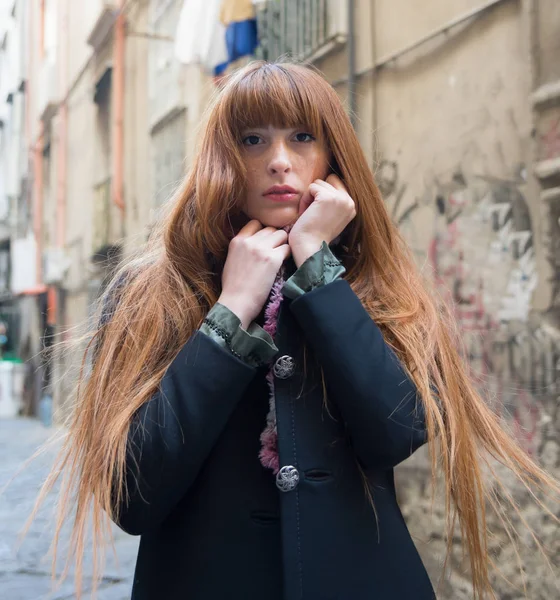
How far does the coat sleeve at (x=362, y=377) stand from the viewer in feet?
3.99

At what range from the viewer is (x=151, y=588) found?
1.31 meters

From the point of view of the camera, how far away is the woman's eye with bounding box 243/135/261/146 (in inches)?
56.4

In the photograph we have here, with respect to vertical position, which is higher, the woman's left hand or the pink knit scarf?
the woman's left hand

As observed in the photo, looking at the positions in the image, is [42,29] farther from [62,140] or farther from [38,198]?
[38,198]

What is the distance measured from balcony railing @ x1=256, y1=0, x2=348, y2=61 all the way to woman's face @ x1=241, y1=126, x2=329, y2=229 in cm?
295

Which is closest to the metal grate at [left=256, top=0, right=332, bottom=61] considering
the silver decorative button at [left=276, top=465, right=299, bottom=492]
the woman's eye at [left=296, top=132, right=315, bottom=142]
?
the woman's eye at [left=296, top=132, right=315, bottom=142]

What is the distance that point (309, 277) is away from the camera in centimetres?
130

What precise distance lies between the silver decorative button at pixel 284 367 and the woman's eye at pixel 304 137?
454 millimetres

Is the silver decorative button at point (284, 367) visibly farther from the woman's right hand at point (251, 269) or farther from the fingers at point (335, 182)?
the fingers at point (335, 182)

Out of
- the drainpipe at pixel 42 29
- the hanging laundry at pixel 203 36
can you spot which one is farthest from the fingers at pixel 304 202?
the drainpipe at pixel 42 29

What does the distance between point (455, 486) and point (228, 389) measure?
0.50m

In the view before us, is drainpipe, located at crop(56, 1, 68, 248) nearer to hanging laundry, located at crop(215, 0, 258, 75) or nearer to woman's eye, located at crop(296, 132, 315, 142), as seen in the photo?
hanging laundry, located at crop(215, 0, 258, 75)

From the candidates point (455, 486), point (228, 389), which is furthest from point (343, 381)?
point (455, 486)

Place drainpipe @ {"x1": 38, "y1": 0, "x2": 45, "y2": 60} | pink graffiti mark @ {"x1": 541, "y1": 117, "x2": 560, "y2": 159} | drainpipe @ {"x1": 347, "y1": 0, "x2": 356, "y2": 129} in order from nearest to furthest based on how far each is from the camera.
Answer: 1. pink graffiti mark @ {"x1": 541, "y1": 117, "x2": 560, "y2": 159}
2. drainpipe @ {"x1": 347, "y1": 0, "x2": 356, "y2": 129}
3. drainpipe @ {"x1": 38, "y1": 0, "x2": 45, "y2": 60}
